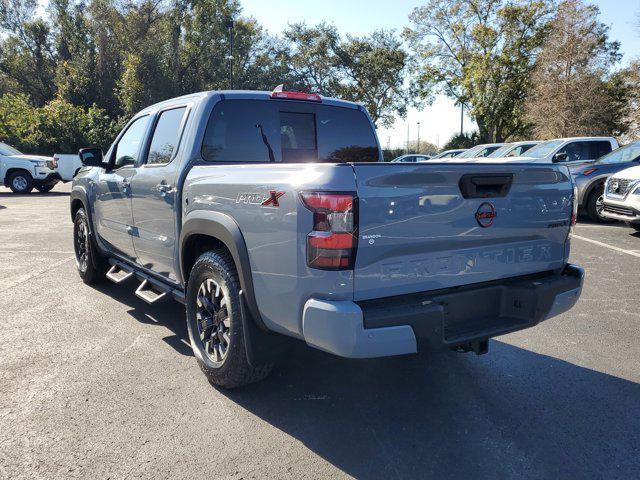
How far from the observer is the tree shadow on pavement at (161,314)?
4.23 metres

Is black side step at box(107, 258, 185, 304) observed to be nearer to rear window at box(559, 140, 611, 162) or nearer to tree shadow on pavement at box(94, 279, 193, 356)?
tree shadow on pavement at box(94, 279, 193, 356)

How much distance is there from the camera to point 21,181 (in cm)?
1786

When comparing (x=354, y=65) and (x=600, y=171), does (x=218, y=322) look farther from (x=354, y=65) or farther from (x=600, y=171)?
(x=354, y=65)

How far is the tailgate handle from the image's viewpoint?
2773mm

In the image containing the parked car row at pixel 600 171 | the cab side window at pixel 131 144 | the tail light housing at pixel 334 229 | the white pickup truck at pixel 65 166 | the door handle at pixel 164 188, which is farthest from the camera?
the white pickup truck at pixel 65 166

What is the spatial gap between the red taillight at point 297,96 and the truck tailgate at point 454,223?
1766mm

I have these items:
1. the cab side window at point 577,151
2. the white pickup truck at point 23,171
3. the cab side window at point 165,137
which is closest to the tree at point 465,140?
the cab side window at point 577,151

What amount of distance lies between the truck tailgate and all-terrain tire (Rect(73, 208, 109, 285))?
421 centimetres

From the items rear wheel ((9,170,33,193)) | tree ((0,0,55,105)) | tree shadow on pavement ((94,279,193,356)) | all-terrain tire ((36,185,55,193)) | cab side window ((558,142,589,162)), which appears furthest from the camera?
tree ((0,0,55,105))

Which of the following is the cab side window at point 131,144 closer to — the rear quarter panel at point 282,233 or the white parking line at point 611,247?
the rear quarter panel at point 282,233

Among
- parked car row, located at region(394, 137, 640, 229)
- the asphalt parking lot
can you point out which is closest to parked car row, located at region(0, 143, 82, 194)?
parked car row, located at region(394, 137, 640, 229)

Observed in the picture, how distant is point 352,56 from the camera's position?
44.0m

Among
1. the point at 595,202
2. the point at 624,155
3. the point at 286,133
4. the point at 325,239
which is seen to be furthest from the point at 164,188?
the point at 624,155

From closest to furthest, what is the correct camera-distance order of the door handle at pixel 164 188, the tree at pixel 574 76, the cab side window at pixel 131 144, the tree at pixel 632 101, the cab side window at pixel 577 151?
the door handle at pixel 164 188, the cab side window at pixel 131 144, the cab side window at pixel 577 151, the tree at pixel 632 101, the tree at pixel 574 76
